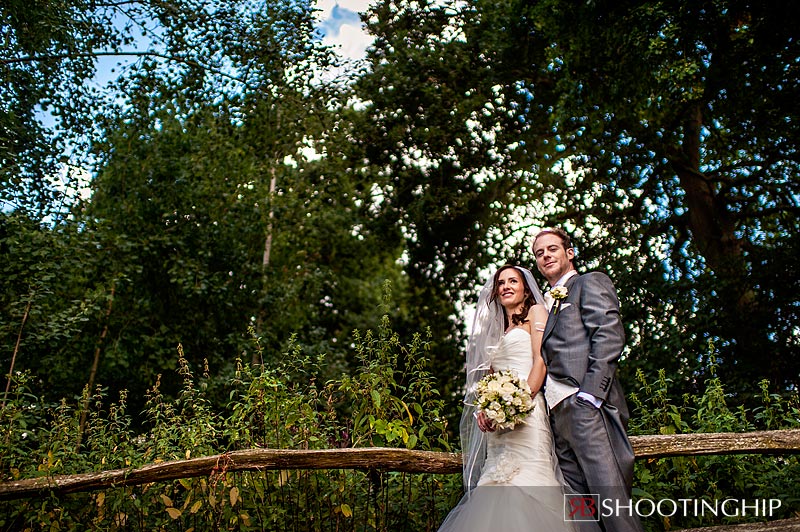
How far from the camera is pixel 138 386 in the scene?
13.5m

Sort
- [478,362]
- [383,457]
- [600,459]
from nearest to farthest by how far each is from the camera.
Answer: [600,459], [383,457], [478,362]

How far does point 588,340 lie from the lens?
3.62 m

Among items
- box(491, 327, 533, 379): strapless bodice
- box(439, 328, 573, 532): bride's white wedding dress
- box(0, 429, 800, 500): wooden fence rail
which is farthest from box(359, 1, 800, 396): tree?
box(439, 328, 573, 532): bride's white wedding dress

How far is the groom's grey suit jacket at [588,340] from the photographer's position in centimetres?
346

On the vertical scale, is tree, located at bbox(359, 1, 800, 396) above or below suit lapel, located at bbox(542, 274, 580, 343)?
above

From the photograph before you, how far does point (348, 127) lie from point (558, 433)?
12746 millimetres

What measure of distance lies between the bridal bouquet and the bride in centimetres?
10

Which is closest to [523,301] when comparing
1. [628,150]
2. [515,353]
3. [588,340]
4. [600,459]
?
[515,353]

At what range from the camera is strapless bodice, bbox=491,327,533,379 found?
3.98m

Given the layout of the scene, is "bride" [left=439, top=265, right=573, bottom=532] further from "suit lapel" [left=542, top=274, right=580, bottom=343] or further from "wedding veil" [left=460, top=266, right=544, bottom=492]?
"suit lapel" [left=542, top=274, right=580, bottom=343]

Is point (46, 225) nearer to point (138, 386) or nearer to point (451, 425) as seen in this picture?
point (138, 386)

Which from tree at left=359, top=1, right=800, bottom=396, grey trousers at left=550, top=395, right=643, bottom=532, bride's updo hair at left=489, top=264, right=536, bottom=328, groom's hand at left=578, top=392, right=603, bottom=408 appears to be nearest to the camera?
grey trousers at left=550, top=395, right=643, bottom=532

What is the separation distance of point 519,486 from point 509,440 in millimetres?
279

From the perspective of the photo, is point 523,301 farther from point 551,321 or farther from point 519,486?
point 519,486
